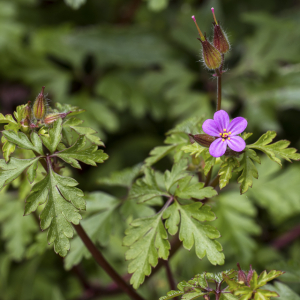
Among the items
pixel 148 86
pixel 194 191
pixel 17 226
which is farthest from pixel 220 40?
pixel 148 86

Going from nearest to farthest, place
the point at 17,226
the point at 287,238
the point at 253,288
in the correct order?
the point at 253,288 → the point at 17,226 → the point at 287,238

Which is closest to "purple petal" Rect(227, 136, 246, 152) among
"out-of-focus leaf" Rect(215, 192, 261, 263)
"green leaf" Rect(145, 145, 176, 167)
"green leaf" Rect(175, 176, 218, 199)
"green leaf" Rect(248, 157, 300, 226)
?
"green leaf" Rect(175, 176, 218, 199)

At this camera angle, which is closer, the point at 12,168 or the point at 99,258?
the point at 12,168

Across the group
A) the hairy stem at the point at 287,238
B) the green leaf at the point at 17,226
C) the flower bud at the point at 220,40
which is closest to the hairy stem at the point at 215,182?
the flower bud at the point at 220,40

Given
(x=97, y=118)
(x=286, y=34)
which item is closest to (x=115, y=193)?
(x=97, y=118)

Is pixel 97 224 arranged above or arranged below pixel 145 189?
below

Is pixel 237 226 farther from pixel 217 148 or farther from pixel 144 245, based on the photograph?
pixel 217 148

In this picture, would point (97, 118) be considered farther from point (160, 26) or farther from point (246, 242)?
point (246, 242)

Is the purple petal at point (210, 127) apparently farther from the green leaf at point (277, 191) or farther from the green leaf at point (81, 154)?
the green leaf at point (277, 191)
